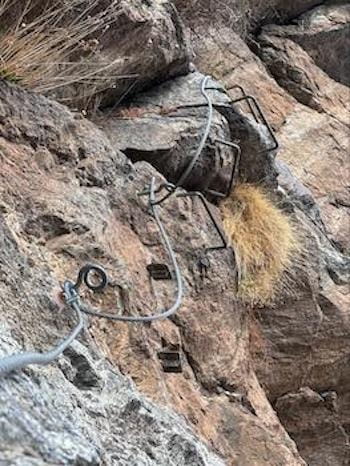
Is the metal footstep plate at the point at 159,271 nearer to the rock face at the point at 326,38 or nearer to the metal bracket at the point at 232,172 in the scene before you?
the metal bracket at the point at 232,172

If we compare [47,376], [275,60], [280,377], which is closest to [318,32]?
[275,60]

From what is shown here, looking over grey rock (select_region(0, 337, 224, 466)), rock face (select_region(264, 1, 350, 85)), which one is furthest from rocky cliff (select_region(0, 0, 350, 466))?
rock face (select_region(264, 1, 350, 85))

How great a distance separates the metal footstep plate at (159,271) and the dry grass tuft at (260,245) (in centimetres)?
57

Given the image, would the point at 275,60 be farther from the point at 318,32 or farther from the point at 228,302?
the point at 228,302

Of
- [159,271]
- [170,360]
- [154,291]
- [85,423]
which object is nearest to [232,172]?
[159,271]

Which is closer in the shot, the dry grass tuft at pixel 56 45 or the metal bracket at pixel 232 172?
the dry grass tuft at pixel 56 45

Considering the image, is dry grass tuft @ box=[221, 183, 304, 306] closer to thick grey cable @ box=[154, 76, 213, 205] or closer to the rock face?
thick grey cable @ box=[154, 76, 213, 205]

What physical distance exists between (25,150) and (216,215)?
113cm

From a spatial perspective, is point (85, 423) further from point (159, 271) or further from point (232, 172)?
point (232, 172)

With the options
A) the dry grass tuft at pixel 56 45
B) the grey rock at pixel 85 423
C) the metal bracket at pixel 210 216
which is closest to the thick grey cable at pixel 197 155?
the metal bracket at pixel 210 216

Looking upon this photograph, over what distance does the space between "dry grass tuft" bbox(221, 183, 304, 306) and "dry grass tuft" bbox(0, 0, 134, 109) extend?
83cm

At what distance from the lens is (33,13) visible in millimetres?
2844

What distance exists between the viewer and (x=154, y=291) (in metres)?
2.63

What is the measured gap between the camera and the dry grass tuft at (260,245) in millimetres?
3377
